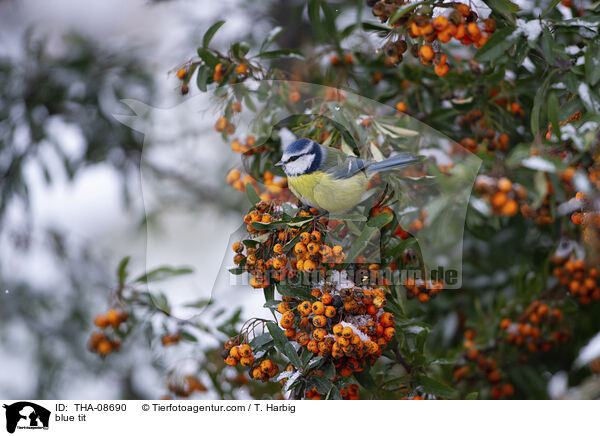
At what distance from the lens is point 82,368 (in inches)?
64.5

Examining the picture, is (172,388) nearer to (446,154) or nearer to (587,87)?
(446,154)

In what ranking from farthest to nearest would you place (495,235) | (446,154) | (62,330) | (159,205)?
(62,330) → (159,205) → (495,235) → (446,154)

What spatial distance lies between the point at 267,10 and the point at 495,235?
972 millimetres

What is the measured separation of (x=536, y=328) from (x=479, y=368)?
0.15 meters

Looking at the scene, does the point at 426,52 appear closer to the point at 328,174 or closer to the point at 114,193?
the point at 328,174

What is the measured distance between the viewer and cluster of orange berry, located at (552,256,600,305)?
101cm

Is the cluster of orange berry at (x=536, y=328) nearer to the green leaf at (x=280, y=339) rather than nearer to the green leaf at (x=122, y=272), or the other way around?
the green leaf at (x=280, y=339)

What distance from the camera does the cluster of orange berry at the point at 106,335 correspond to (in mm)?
1054

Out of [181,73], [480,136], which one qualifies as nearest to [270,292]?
[181,73]

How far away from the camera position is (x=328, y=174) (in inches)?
26.0

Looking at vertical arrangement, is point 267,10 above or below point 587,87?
below
